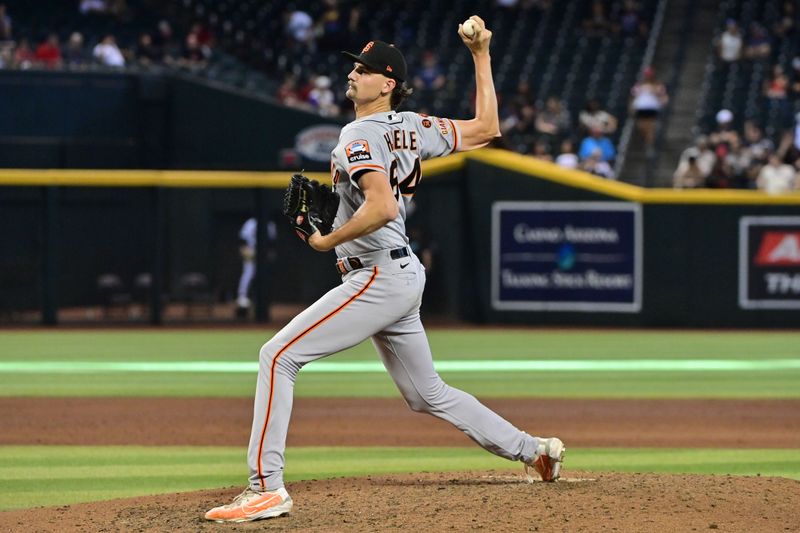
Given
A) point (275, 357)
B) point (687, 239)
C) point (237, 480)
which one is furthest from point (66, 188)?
point (275, 357)

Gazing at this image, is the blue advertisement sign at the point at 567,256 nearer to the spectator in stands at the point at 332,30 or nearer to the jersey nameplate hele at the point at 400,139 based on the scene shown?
the spectator in stands at the point at 332,30

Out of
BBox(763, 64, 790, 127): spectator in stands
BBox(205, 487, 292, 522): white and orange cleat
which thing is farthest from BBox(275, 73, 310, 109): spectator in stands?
BBox(205, 487, 292, 522): white and orange cleat

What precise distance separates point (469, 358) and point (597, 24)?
42.2 feet

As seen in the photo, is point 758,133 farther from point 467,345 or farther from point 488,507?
point 488,507

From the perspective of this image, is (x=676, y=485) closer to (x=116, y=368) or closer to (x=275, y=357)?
(x=275, y=357)

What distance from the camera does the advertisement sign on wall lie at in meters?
A: 18.1

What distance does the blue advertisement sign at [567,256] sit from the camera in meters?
18.3

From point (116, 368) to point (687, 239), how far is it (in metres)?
8.52

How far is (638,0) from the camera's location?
1038 inches

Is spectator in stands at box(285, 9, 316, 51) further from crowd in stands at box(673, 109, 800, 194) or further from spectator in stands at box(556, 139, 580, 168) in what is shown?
crowd in stands at box(673, 109, 800, 194)

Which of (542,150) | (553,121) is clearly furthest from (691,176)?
(553,121)

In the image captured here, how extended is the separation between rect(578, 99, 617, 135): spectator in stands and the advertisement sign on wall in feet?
12.0

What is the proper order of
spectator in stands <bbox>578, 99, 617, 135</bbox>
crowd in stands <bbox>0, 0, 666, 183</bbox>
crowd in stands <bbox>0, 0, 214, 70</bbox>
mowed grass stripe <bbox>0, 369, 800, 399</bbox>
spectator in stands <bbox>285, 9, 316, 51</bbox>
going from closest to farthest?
mowed grass stripe <bbox>0, 369, 800, 399</bbox> → spectator in stands <bbox>578, 99, 617, 135</bbox> → crowd in stands <bbox>0, 0, 666, 183</bbox> → crowd in stands <bbox>0, 0, 214, 70</bbox> → spectator in stands <bbox>285, 9, 316, 51</bbox>

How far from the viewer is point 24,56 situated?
22.6 meters
